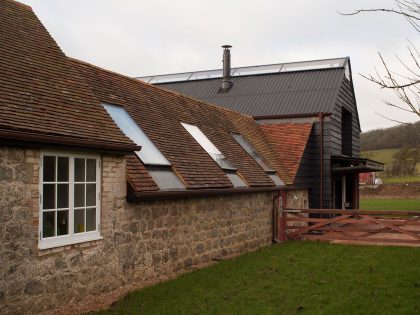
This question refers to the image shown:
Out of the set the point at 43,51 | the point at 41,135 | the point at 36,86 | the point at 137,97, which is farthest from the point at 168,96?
the point at 41,135

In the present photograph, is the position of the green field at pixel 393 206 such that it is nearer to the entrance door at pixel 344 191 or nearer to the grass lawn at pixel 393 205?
the grass lawn at pixel 393 205

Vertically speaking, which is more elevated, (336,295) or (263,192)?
(263,192)

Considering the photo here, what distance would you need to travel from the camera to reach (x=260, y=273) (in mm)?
10570

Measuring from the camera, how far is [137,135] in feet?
36.5

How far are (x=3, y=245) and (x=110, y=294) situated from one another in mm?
2394

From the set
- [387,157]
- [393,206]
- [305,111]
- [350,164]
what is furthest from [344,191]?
[387,157]

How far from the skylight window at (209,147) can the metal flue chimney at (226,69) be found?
12.1 metres

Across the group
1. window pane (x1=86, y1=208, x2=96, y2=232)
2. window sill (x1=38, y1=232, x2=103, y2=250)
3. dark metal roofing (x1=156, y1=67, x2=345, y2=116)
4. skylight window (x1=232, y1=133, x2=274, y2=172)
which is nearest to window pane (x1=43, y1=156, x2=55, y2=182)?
window sill (x1=38, y1=232, x2=103, y2=250)

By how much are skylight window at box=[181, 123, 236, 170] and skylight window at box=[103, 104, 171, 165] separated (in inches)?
105

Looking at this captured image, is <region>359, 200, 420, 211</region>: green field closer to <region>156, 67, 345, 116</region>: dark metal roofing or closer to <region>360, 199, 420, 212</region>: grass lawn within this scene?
<region>360, 199, 420, 212</region>: grass lawn

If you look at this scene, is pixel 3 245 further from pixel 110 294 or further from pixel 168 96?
pixel 168 96

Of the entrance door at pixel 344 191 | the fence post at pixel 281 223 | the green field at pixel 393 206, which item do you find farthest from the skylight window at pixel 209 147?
the green field at pixel 393 206

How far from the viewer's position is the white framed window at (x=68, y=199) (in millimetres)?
7547

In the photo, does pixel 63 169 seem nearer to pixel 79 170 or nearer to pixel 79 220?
pixel 79 170
